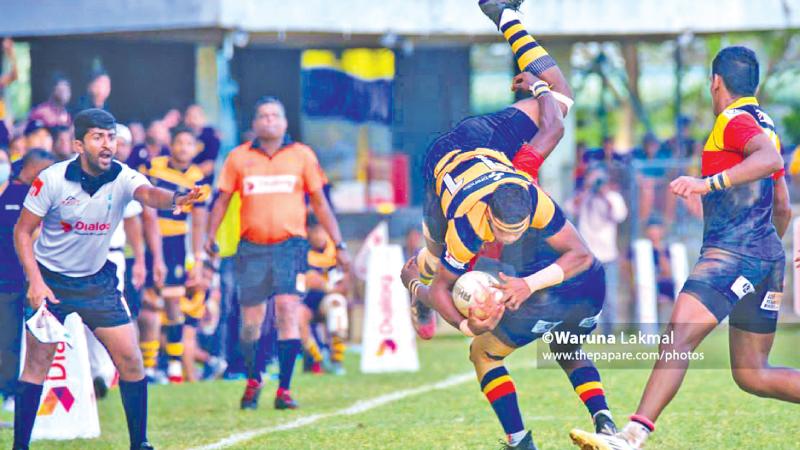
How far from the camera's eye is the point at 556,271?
8.40 metres

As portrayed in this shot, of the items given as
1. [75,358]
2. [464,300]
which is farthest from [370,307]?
[464,300]

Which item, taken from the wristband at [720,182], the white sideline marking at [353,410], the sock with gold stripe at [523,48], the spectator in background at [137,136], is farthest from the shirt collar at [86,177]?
the spectator in background at [137,136]

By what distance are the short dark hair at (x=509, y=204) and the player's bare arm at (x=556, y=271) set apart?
0.38 m

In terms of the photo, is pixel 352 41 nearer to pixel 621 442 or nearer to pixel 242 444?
pixel 242 444

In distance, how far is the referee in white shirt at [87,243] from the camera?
9.26 metres

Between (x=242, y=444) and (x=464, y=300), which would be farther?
(x=242, y=444)

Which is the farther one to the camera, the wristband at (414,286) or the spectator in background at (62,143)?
the spectator in background at (62,143)

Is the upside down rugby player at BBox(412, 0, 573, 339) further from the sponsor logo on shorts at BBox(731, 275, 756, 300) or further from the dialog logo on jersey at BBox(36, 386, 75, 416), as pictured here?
the dialog logo on jersey at BBox(36, 386, 75, 416)

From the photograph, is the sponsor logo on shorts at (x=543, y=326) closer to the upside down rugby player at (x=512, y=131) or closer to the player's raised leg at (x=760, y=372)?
the upside down rugby player at (x=512, y=131)

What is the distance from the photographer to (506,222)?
809 cm

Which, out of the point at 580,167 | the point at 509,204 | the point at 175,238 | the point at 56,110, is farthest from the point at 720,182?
the point at 580,167

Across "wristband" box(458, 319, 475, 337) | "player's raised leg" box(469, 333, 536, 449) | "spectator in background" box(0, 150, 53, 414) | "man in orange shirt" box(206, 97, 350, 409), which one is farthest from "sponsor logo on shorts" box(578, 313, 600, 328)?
"spectator in background" box(0, 150, 53, 414)

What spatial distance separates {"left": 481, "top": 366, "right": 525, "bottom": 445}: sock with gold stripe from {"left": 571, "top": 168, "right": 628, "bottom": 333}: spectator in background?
9.96 m

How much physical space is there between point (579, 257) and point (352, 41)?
14.4 m
